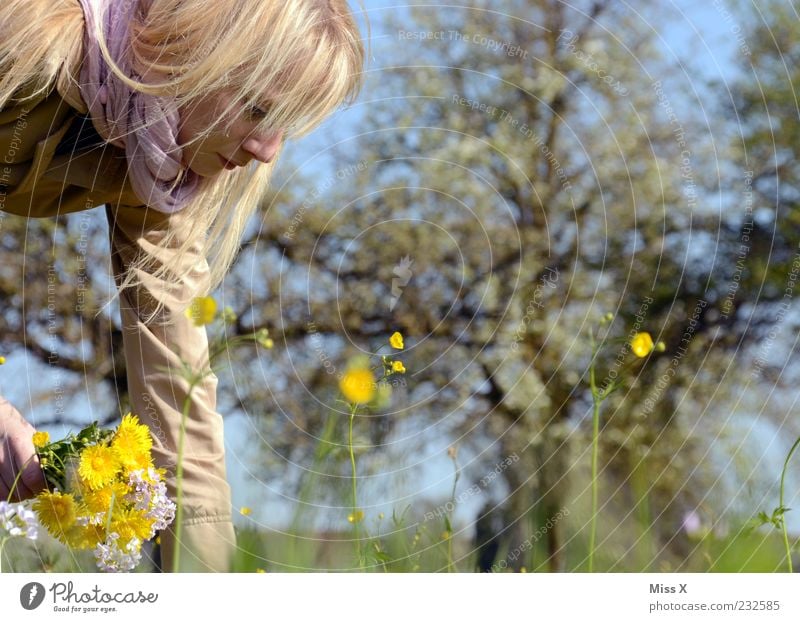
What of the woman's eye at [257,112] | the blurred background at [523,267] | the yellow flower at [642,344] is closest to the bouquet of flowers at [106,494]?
the woman's eye at [257,112]

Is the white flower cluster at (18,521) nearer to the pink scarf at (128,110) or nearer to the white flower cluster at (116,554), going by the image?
the white flower cluster at (116,554)

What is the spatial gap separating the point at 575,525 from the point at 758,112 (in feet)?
3.65

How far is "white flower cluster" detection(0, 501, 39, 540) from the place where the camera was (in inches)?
32.9

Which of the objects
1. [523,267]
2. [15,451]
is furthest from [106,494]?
[523,267]

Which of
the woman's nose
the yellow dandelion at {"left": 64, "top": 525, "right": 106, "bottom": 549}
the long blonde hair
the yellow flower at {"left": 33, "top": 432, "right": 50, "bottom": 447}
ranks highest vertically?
the long blonde hair

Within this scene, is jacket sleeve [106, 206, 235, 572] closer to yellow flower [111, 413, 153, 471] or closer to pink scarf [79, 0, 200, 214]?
pink scarf [79, 0, 200, 214]

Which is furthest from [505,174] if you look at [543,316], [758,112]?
[758,112]

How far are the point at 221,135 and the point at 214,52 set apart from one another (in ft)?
0.29

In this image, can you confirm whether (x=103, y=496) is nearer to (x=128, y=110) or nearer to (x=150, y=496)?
(x=150, y=496)

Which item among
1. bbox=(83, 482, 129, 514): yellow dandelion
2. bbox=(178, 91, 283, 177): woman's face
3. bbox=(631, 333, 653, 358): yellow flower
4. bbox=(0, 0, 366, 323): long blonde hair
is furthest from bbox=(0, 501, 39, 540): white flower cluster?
bbox=(631, 333, 653, 358): yellow flower

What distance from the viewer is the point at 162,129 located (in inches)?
41.4

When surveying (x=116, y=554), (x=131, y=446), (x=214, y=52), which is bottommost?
(x=116, y=554)

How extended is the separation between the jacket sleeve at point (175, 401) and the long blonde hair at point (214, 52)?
2 cm

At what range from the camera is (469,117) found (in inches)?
95.7
